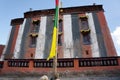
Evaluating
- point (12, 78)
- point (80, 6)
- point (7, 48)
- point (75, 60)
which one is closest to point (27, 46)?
point (7, 48)

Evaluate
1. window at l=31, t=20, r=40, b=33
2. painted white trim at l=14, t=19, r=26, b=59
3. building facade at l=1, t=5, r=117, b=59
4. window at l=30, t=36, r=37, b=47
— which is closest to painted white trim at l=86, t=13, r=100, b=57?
building facade at l=1, t=5, r=117, b=59

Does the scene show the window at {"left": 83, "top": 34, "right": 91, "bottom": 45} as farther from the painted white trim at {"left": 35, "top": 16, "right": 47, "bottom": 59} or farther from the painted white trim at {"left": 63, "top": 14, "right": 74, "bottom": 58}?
the painted white trim at {"left": 35, "top": 16, "right": 47, "bottom": 59}

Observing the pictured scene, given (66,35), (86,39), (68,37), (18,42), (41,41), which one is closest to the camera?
(86,39)

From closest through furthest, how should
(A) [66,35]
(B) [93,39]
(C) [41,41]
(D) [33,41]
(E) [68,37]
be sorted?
(B) [93,39] → (E) [68,37] → (A) [66,35] → (C) [41,41] → (D) [33,41]

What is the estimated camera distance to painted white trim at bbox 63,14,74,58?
23.7 m

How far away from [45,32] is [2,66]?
11.3 metres

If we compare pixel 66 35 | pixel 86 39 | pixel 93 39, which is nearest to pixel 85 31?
pixel 86 39

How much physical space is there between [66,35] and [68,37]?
1.29 feet

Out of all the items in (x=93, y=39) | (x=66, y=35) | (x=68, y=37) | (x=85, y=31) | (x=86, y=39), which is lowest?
(x=93, y=39)

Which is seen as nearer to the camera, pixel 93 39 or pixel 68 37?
pixel 93 39

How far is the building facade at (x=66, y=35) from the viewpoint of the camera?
77.3ft

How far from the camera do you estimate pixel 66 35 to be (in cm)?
2506

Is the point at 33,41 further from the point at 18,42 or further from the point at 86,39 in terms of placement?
the point at 86,39

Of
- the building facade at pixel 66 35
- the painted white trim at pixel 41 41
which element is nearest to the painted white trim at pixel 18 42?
the building facade at pixel 66 35
